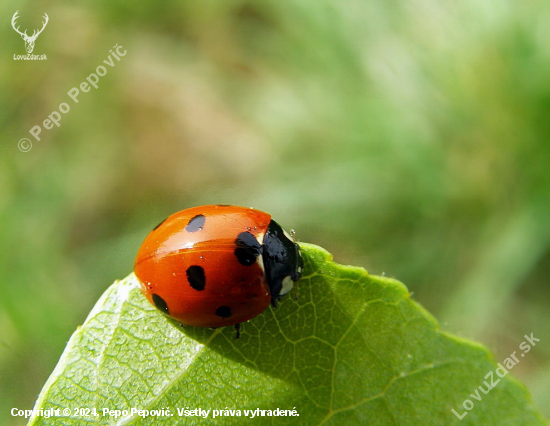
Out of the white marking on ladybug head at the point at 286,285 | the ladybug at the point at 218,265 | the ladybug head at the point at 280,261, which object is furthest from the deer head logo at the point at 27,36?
the white marking on ladybug head at the point at 286,285

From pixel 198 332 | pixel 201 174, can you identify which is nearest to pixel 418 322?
pixel 198 332

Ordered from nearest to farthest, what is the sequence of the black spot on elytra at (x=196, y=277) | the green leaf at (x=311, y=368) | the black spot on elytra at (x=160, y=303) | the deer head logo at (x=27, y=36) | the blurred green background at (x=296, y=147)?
the green leaf at (x=311, y=368), the black spot on elytra at (x=160, y=303), the black spot on elytra at (x=196, y=277), the blurred green background at (x=296, y=147), the deer head logo at (x=27, y=36)

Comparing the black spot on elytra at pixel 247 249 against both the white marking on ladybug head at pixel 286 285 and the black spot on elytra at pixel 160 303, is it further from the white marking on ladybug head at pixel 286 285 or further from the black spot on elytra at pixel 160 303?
the black spot on elytra at pixel 160 303

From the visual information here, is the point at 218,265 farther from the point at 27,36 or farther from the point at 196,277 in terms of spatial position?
the point at 27,36

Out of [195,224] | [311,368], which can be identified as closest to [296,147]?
[195,224]

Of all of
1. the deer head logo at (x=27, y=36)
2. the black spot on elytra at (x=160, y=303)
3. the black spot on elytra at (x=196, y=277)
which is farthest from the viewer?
the deer head logo at (x=27, y=36)

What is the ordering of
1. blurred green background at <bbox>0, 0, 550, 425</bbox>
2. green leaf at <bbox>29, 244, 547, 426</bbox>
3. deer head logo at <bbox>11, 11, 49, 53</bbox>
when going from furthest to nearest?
deer head logo at <bbox>11, 11, 49, 53</bbox> → blurred green background at <bbox>0, 0, 550, 425</bbox> → green leaf at <bbox>29, 244, 547, 426</bbox>

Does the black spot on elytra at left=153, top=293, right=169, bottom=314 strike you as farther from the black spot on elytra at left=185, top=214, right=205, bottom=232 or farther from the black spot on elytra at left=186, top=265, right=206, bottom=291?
the black spot on elytra at left=185, top=214, right=205, bottom=232

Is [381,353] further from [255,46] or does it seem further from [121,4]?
[121,4]

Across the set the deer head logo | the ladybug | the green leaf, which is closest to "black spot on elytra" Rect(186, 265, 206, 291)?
the ladybug
